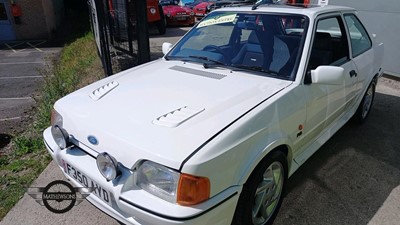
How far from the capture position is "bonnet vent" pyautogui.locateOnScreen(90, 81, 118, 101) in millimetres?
2400

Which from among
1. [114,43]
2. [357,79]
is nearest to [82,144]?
[357,79]

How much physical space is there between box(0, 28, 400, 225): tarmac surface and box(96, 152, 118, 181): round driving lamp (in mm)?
816

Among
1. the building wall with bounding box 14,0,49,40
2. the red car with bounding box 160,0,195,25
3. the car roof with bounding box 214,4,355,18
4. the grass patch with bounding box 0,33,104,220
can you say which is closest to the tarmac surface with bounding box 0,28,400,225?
the grass patch with bounding box 0,33,104,220

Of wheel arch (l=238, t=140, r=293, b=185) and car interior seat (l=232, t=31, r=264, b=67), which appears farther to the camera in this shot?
car interior seat (l=232, t=31, r=264, b=67)

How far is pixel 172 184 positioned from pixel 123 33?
4940 millimetres

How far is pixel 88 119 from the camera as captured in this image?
2092mm

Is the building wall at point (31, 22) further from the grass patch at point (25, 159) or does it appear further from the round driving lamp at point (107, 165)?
the round driving lamp at point (107, 165)

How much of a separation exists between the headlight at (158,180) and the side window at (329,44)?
164 centimetres

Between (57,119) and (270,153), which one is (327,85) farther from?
(57,119)

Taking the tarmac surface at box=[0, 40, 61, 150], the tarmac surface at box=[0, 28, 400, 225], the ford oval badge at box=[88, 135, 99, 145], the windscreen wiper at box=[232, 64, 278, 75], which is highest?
the windscreen wiper at box=[232, 64, 278, 75]

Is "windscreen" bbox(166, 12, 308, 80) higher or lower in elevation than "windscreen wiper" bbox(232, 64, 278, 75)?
higher

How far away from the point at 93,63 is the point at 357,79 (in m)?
6.48

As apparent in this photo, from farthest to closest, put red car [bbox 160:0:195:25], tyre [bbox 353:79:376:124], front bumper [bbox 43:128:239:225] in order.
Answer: red car [bbox 160:0:195:25]
tyre [bbox 353:79:376:124]
front bumper [bbox 43:128:239:225]

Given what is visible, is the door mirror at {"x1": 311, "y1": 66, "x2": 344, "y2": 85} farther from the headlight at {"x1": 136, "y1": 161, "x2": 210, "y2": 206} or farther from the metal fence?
the metal fence
